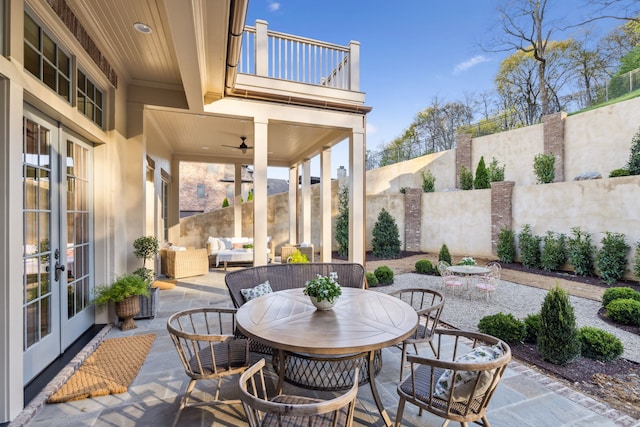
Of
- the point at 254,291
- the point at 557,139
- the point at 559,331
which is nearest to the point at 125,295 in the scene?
the point at 254,291

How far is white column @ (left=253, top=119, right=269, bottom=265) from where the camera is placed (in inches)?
192

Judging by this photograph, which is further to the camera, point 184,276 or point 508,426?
point 184,276

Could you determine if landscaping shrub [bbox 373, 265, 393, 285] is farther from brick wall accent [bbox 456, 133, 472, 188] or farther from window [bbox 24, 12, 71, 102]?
brick wall accent [bbox 456, 133, 472, 188]

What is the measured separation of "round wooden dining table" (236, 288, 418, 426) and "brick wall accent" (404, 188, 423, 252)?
9.92 m

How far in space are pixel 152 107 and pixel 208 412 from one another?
4027 mm

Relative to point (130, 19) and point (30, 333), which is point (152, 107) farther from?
point (30, 333)

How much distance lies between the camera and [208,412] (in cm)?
223

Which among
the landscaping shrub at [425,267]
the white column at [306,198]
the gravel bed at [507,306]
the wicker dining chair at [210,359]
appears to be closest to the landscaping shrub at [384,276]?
the gravel bed at [507,306]

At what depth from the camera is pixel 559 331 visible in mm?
3117

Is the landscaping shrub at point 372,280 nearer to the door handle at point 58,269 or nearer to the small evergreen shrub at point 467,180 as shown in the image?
the door handle at point 58,269

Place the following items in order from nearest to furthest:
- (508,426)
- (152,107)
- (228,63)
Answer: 1. (508,426)
2. (228,63)
3. (152,107)

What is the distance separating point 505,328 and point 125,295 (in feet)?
15.1

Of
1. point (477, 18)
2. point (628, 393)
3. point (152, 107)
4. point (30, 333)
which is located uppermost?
point (477, 18)

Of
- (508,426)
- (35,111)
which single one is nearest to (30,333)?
(35,111)
